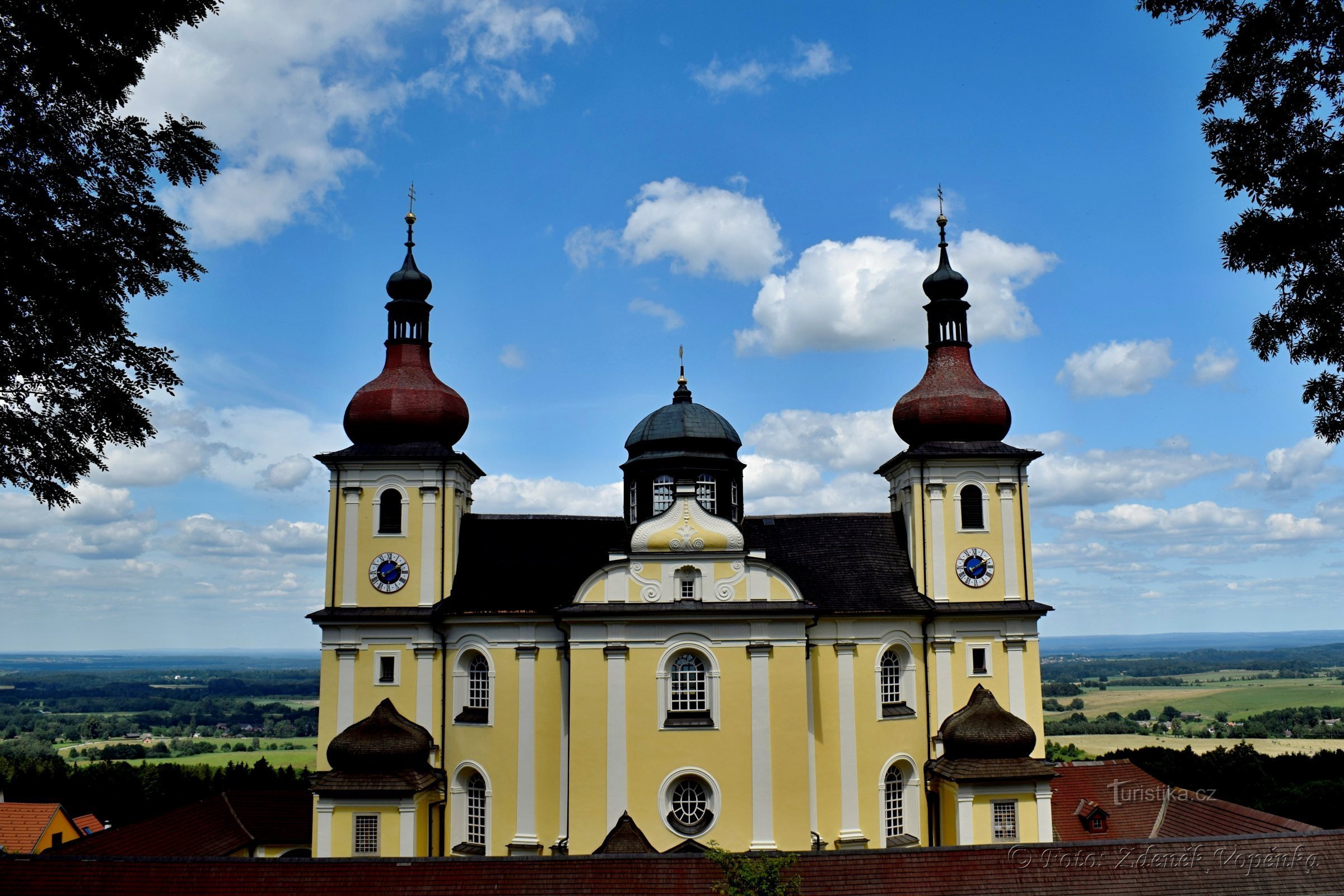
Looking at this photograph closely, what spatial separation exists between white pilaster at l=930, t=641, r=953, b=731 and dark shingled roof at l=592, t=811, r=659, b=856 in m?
9.38

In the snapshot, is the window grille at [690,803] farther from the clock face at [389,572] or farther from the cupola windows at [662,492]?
the clock face at [389,572]

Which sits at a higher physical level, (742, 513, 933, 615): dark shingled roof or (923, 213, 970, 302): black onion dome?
(923, 213, 970, 302): black onion dome

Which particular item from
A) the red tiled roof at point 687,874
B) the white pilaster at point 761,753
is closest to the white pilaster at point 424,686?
the red tiled roof at point 687,874

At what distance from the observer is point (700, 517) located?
26.9 meters

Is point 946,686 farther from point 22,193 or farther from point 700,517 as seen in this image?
point 22,193

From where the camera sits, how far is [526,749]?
1089 inches

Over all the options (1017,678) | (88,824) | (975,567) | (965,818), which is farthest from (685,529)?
(88,824)

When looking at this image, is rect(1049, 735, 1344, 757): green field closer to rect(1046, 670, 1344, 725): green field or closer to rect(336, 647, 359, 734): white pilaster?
rect(1046, 670, 1344, 725): green field

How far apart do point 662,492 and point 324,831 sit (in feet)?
41.7

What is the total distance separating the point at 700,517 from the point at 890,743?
8615 millimetres

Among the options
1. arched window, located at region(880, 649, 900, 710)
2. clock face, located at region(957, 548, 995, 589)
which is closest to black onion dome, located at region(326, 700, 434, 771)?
arched window, located at region(880, 649, 900, 710)

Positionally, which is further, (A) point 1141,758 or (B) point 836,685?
(A) point 1141,758

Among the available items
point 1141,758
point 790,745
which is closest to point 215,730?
point 1141,758

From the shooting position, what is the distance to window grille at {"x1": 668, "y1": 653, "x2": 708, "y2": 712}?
26.5 m
